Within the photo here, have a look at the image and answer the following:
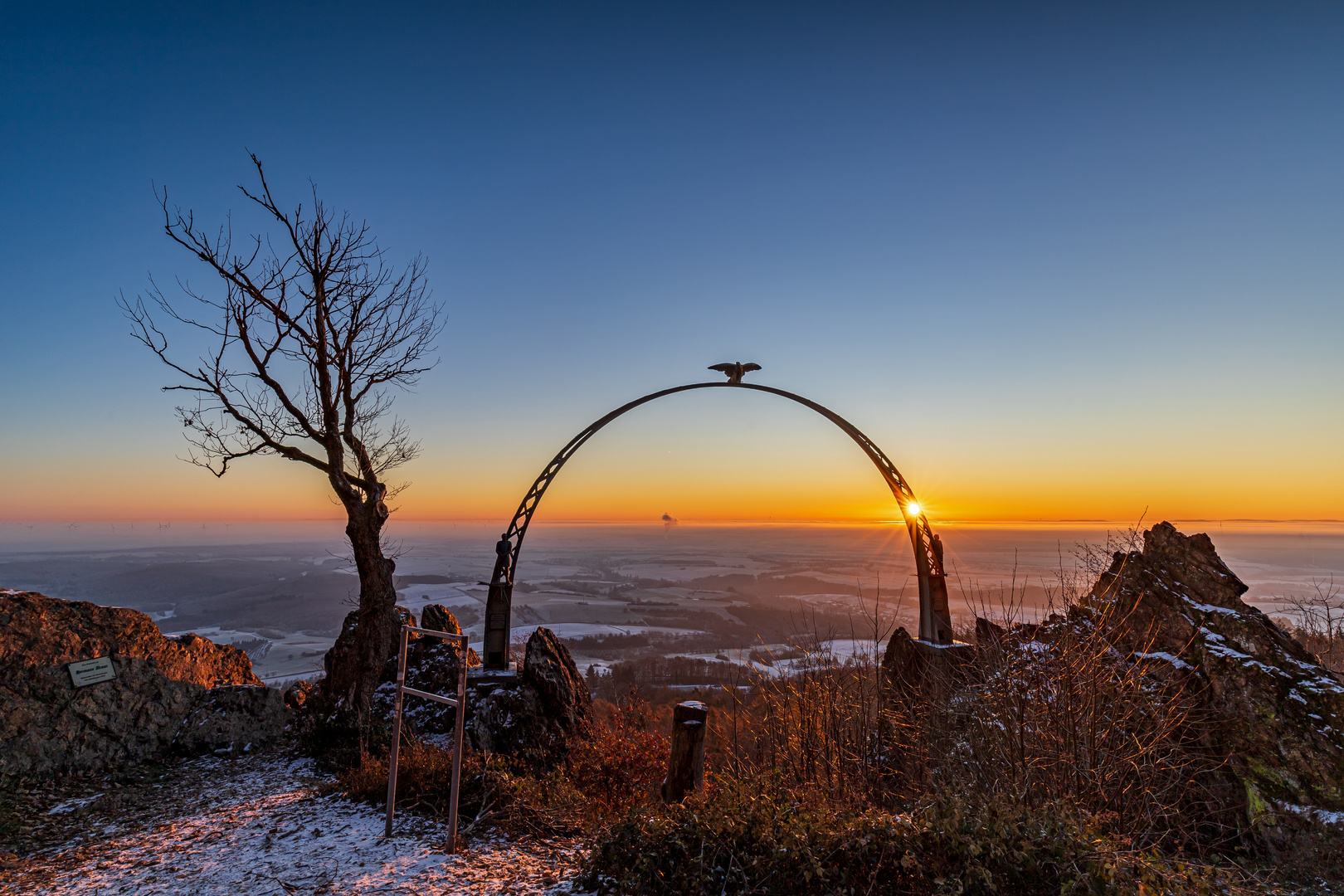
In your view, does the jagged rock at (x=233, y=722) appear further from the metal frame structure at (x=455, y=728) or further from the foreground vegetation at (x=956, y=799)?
the metal frame structure at (x=455, y=728)

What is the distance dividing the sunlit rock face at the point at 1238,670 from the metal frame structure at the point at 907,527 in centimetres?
188

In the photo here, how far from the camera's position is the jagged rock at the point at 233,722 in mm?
8016

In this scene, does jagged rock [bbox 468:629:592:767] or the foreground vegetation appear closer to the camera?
the foreground vegetation

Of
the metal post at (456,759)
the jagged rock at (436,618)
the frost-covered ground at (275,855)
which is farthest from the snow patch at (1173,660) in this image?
the jagged rock at (436,618)

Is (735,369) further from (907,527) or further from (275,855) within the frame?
(275,855)

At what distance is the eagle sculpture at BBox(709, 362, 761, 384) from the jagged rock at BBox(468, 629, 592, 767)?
499 centimetres

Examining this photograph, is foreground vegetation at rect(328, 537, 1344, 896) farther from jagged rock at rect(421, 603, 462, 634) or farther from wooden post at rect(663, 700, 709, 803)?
jagged rock at rect(421, 603, 462, 634)

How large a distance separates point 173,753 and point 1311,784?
12766mm

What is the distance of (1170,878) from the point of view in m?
3.62

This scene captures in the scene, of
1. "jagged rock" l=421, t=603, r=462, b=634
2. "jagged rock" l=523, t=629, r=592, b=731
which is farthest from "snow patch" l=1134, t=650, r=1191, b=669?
"jagged rock" l=421, t=603, r=462, b=634

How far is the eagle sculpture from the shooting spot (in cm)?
925

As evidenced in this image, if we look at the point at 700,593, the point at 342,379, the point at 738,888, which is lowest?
the point at 700,593

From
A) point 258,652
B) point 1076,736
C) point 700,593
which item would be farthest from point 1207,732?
point 700,593

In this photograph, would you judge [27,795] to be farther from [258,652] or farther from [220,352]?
[258,652]
